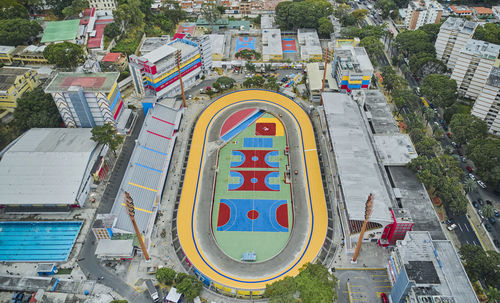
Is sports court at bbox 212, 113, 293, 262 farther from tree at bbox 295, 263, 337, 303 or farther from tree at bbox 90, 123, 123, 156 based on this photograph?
tree at bbox 90, 123, 123, 156

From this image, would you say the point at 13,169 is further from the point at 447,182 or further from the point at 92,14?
the point at 447,182

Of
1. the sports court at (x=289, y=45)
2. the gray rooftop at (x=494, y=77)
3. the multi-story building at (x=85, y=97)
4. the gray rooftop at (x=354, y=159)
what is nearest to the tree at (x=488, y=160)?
the gray rooftop at (x=494, y=77)

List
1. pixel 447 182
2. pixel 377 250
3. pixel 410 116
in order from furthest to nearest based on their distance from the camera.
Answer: pixel 410 116
pixel 447 182
pixel 377 250

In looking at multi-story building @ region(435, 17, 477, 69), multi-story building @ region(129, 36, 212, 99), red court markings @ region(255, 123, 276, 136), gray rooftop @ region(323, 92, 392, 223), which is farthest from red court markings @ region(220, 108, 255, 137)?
multi-story building @ region(435, 17, 477, 69)

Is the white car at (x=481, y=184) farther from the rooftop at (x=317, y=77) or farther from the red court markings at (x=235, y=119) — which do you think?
the red court markings at (x=235, y=119)

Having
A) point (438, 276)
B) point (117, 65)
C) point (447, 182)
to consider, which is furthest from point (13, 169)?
point (447, 182)

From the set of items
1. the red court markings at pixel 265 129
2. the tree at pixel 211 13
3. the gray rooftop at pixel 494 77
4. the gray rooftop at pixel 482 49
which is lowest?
the red court markings at pixel 265 129

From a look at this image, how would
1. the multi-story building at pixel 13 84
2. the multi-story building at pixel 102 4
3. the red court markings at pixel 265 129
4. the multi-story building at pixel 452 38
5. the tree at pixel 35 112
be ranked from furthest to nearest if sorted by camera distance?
the multi-story building at pixel 102 4, the multi-story building at pixel 452 38, the red court markings at pixel 265 129, the multi-story building at pixel 13 84, the tree at pixel 35 112
